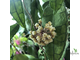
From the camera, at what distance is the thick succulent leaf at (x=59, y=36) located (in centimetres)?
26

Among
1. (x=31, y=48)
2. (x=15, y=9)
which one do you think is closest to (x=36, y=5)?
(x=15, y=9)

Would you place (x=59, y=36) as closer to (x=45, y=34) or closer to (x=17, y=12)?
(x=45, y=34)

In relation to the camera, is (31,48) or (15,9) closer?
(15,9)

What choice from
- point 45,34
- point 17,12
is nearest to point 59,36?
point 45,34

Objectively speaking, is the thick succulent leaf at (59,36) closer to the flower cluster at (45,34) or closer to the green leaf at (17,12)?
the flower cluster at (45,34)

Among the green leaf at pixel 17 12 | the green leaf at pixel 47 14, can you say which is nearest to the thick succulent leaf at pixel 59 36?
the green leaf at pixel 47 14

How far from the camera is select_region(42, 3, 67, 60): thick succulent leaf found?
0.26 m

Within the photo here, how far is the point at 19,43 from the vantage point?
0.53 meters

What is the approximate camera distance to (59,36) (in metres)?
0.28

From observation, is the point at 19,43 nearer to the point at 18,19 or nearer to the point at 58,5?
the point at 18,19
